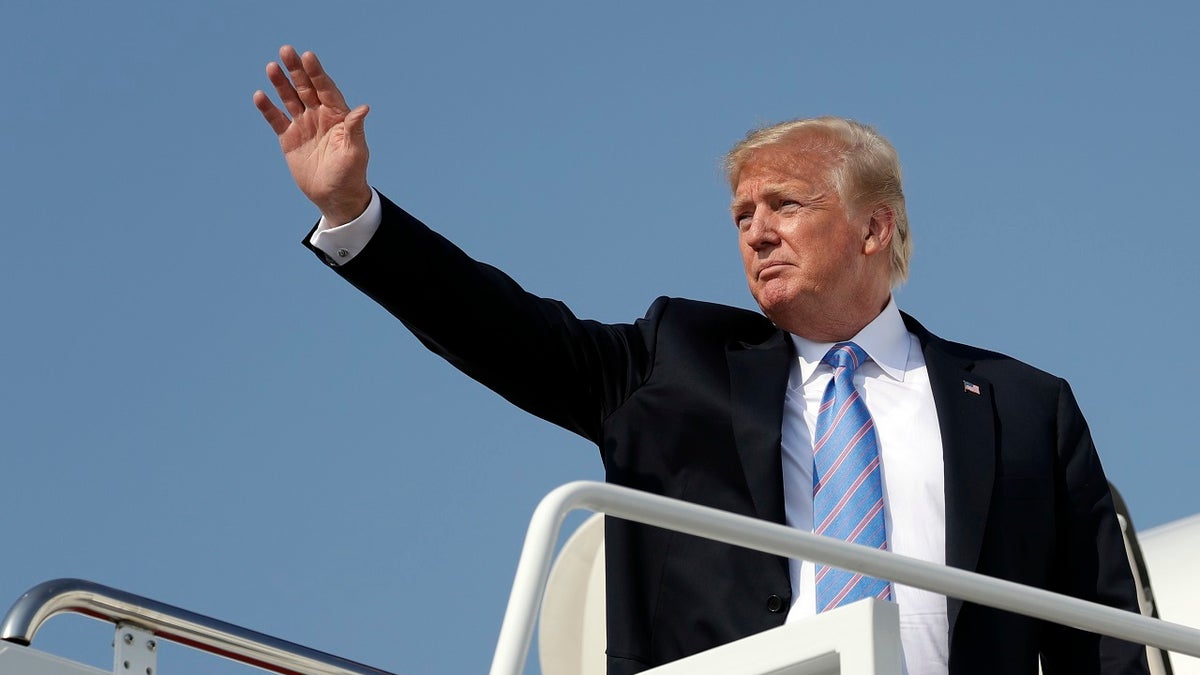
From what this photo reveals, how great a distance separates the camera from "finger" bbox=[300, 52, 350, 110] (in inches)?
188

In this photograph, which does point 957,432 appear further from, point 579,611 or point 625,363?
point 579,611

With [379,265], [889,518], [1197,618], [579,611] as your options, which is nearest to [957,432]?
[889,518]

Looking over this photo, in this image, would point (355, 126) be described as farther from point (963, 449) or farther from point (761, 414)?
point (963, 449)

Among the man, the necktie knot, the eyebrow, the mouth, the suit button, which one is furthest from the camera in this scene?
the eyebrow

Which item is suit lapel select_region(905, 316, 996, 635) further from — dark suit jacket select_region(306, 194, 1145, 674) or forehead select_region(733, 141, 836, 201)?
forehead select_region(733, 141, 836, 201)

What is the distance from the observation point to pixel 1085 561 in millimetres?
5086

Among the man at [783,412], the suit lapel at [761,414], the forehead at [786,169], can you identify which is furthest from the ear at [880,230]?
the suit lapel at [761,414]

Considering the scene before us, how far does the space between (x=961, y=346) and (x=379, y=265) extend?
5.90 ft

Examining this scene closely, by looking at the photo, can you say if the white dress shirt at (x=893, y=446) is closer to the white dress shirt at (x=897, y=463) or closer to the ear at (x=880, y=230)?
the white dress shirt at (x=897, y=463)

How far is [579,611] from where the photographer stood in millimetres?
7879

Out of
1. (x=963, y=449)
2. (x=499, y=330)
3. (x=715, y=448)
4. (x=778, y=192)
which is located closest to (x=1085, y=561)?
(x=963, y=449)

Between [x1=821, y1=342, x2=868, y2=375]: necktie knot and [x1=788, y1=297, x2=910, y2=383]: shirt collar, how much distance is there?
0.09 feet

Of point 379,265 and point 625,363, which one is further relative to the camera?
point 625,363

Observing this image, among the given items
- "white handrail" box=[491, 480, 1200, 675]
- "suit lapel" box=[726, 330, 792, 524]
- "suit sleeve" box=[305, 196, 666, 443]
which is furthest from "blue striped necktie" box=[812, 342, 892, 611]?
"white handrail" box=[491, 480, 1200, 675]
